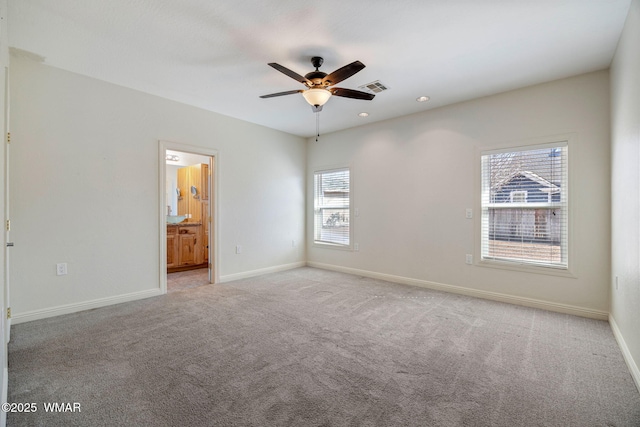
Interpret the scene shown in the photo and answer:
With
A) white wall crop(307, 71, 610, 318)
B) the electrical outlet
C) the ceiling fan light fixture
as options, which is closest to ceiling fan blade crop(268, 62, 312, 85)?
the ceiling fan light fixture

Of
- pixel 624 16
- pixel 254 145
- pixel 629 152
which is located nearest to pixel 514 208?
pixel 629 152

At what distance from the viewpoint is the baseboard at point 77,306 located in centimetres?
296

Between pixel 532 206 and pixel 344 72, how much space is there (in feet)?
9.33

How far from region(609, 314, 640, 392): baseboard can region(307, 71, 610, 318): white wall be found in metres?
0.36

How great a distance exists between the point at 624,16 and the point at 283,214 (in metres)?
4.89

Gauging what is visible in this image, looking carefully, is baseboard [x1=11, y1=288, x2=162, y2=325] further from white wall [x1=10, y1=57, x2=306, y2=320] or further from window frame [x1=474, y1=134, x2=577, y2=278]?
window frame [x1=474, y1=134, x2=577, y2=278]

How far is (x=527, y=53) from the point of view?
280 cm

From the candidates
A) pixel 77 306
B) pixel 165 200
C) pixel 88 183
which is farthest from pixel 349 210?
pixel 77 306

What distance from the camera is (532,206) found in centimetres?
353

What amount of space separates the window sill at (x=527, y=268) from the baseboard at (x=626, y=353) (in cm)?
54

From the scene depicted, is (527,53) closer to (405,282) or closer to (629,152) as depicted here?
(629,152)

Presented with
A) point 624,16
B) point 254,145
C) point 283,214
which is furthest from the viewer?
point 283,214

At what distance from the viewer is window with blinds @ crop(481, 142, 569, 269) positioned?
133 inches

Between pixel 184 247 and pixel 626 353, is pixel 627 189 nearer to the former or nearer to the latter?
pixel 626 353
